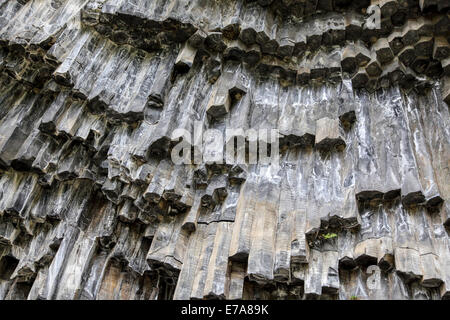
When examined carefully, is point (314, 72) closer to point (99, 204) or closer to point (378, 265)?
point (378, 265)

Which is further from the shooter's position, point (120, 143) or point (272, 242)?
point (120, 143)

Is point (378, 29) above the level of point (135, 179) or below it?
above

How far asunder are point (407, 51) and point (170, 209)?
4.68m

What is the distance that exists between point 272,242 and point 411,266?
1855 millimetres

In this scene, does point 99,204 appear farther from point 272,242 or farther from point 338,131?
point 338,131

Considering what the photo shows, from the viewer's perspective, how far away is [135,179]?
820 cm

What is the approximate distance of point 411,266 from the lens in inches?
256

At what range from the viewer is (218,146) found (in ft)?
27.1

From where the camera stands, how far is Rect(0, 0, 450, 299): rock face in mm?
7188

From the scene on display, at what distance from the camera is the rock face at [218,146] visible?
7188mm

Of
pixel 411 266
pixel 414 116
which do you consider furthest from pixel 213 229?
pixel 414 116
